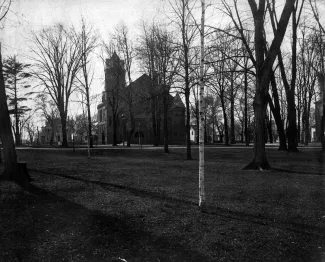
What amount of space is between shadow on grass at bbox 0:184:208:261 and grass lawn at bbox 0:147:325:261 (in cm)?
2

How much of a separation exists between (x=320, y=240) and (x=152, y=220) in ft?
10.6

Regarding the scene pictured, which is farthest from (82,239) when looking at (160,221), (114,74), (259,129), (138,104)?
(114,74)

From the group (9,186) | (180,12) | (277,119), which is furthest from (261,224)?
(277,119)

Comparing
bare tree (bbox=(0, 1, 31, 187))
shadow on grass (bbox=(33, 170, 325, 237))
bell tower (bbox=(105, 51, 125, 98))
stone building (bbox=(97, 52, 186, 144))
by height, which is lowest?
shadow on grass (bbox=(33, 170, 325, 237))

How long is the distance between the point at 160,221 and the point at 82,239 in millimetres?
1704

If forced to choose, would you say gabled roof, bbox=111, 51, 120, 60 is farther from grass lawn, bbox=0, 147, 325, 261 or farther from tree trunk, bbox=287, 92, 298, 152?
grass lawn, bbox=0, 147, 325, 261

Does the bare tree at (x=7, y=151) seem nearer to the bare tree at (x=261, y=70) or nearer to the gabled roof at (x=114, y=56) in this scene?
the bare tree at (x=261, y=70)

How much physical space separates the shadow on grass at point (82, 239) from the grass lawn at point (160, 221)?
16mm

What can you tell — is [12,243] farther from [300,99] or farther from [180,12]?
[300,99]

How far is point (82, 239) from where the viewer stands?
5.33 metres

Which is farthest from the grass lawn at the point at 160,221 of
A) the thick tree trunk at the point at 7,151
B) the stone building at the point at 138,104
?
the stone building at the point at 138,104

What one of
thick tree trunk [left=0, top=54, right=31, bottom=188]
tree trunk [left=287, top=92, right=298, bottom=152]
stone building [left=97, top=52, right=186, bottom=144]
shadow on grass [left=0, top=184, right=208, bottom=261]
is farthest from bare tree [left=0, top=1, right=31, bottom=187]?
tree trunk [left=287, top=92, right=298, bottom=152]

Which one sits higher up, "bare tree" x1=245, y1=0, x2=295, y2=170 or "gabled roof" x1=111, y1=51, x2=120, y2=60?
"gabled roof" x1=111, y1=51, x2=120, y2=60

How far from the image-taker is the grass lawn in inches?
190
